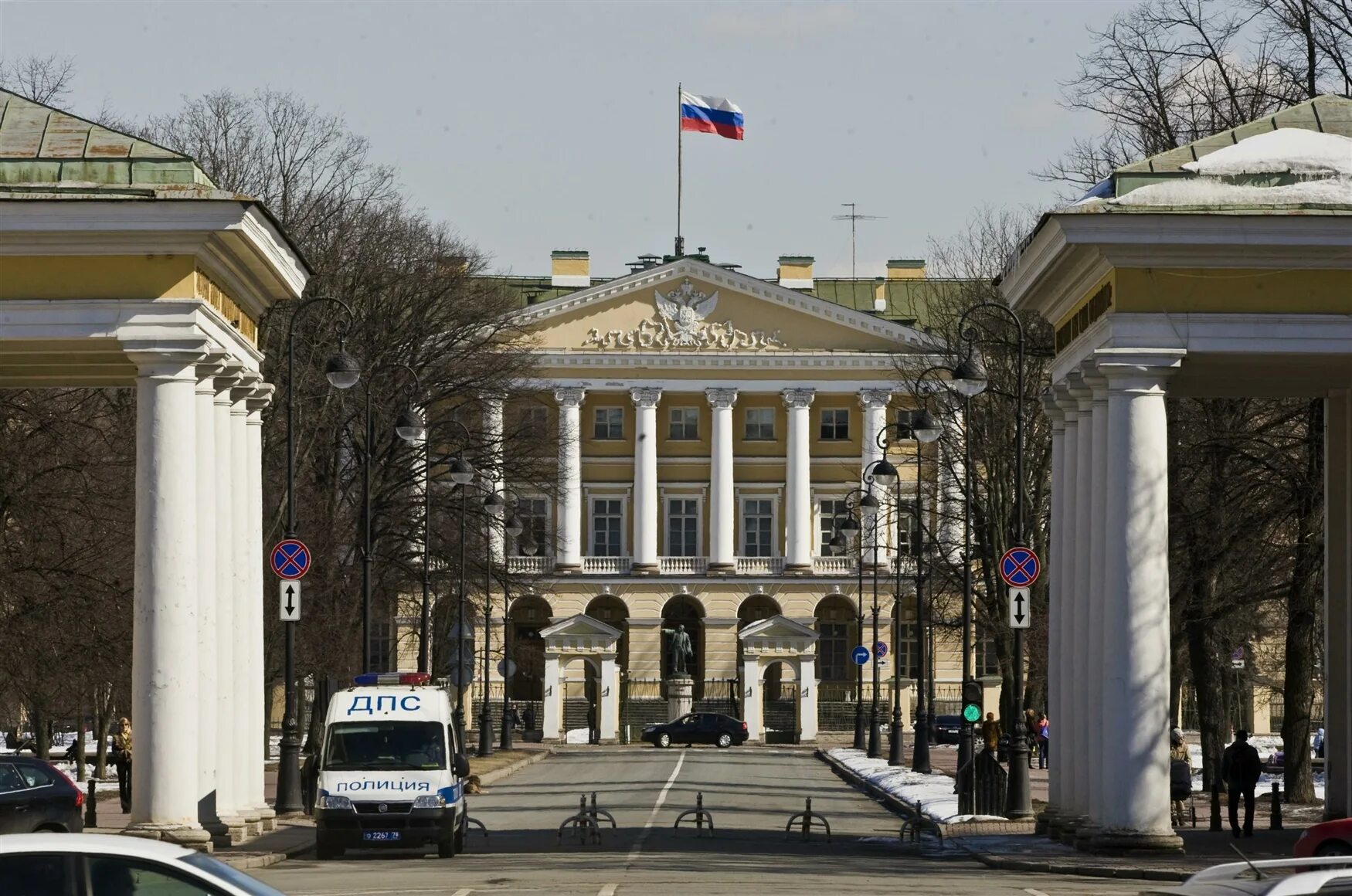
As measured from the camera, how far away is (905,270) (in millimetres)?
114562

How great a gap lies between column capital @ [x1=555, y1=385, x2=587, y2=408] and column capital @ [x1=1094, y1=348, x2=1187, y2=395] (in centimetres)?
7786

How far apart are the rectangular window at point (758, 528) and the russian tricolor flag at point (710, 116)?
23.6 meters

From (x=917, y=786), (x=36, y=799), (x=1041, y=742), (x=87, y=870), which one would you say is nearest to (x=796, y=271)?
(x=1041, y=742)

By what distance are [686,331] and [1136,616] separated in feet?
259

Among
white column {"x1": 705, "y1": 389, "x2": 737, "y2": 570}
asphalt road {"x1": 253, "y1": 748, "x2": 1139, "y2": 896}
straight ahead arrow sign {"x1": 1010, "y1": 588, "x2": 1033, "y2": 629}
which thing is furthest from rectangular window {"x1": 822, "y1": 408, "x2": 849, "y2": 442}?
straight ahead arrow sign {"x1": 1010, "y1": 588, "x2": 1033, "y2": 629}

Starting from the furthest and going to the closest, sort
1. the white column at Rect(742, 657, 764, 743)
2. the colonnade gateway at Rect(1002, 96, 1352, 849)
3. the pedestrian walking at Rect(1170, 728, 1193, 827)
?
the white column at Rect(742, 657, 764, 743) → the pedestrian walking at Rect(1170, 728, 1193, 827) → the colonnade gateway at Rect(1002, 96, 1352, 849)

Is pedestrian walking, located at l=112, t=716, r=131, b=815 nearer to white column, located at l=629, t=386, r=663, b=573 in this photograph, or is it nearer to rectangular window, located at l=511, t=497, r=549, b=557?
rectangular window, located at l=511, t=497, r=549, b=557

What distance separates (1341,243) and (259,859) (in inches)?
537

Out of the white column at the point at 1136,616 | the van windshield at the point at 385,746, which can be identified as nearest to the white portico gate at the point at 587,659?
the van windshield at the point at 385,746

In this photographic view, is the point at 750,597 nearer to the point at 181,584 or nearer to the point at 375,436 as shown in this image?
the point at 375,436

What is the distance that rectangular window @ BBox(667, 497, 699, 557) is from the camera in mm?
104625

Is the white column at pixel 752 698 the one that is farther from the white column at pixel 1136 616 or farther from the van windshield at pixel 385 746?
the white column at pixel 1136 616

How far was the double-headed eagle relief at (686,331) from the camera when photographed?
10356 centimetres

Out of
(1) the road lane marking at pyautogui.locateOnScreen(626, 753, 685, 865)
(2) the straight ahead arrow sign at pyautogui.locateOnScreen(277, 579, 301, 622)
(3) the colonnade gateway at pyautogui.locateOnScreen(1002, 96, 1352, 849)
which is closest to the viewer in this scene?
(3) the colonnade gateway at pyautogui.locateOnScreen(1002, 96, 1352, 849)
